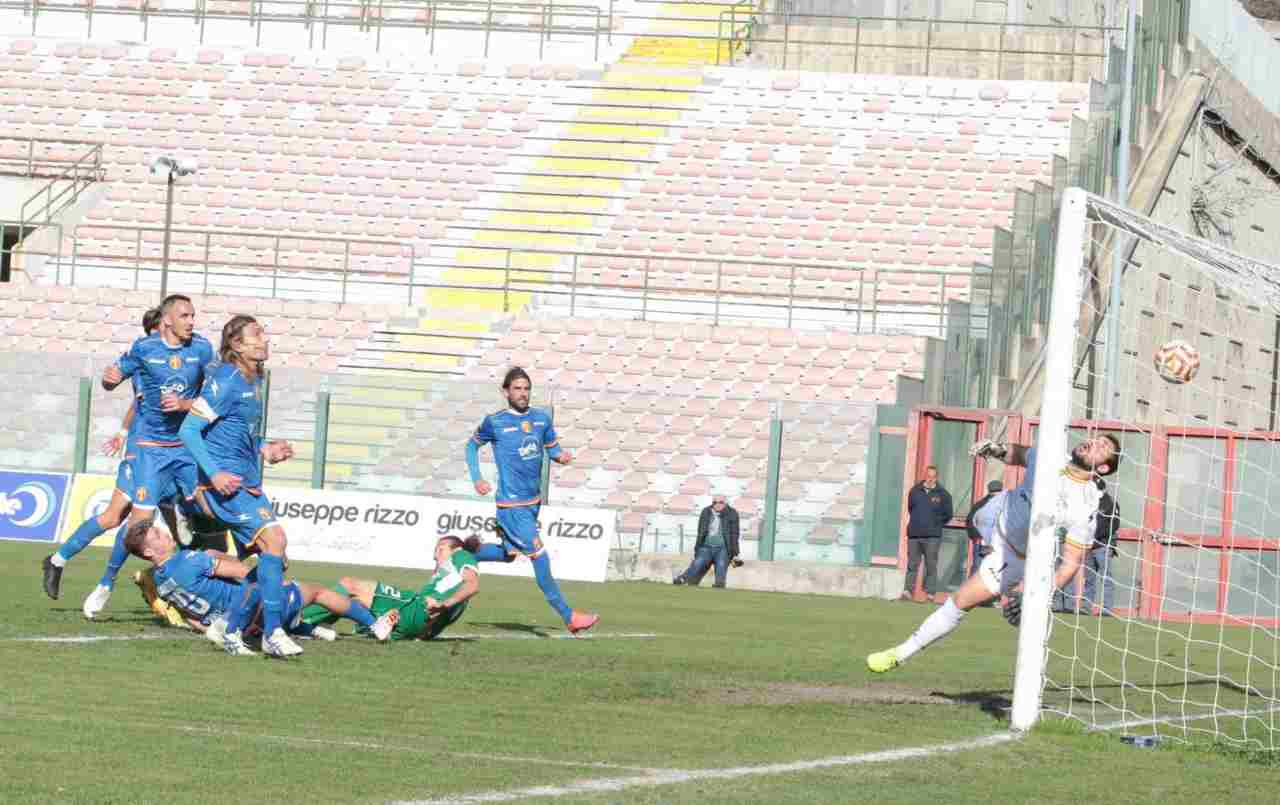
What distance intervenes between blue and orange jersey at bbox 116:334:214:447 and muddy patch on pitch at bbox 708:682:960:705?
168 inches

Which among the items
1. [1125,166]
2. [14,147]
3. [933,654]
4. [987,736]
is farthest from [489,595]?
[14,147]

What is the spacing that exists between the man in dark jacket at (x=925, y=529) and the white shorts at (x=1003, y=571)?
50.0 ft

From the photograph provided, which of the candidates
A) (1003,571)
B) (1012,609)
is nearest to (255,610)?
(1003,571)

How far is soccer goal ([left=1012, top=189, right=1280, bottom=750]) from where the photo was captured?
10570 mm

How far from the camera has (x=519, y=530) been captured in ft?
48.7

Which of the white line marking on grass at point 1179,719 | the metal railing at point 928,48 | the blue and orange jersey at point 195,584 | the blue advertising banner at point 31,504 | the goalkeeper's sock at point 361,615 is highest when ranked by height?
the metal railing at point 928,48

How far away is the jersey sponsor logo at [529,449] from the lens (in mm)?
15008

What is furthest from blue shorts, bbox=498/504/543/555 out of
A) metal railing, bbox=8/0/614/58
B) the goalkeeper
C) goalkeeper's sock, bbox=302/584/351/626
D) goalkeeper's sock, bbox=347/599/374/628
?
metal railing, bbox=8/0/614/58

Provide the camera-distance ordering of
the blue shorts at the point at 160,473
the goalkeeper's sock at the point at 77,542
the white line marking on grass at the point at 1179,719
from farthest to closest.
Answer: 1. the goalkeeper's sock at the point at 77,542
2. the blue shorts at the point at 160,473
3. the white line marking on grass at the point at 1179,719

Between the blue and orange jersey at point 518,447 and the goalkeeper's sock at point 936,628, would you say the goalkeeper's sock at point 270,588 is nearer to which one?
the goalkeeper's sock at point 936,628

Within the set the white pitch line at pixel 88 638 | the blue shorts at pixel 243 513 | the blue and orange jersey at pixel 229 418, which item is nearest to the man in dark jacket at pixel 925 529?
the white pitch line at pixel 88 638

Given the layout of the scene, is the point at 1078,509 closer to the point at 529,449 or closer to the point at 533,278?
the point at 529,449

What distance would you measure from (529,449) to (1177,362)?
469 centimetres

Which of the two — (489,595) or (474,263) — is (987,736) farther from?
(474,263)
